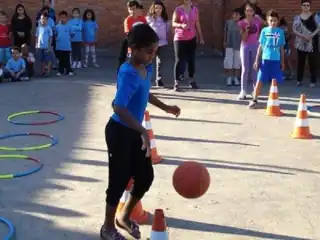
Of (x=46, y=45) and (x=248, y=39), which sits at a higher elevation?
(x=248, y=39)

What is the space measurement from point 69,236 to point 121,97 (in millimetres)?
1514

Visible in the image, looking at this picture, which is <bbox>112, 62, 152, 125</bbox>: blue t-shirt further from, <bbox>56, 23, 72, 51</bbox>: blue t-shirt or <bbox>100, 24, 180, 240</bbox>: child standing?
<bbox>56, 23, 72, 51</bbox>: blue t-shirt

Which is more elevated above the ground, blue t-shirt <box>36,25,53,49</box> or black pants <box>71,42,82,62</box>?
blue t-shirt <box>36,25,53,49</box>

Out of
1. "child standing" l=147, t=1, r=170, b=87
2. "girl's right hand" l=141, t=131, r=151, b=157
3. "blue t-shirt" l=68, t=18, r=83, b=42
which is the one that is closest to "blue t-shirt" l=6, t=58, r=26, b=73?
"blue t-shirt" l=68, t=18, r=83, b=42

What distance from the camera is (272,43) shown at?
37.7 ft

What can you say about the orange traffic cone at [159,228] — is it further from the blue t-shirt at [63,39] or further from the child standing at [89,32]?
the child standing at [89,32]

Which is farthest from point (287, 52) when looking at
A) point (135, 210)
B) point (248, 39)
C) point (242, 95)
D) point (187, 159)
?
point (135, 210)

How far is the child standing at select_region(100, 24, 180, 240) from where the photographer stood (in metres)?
5.34

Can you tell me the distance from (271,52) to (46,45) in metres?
6.98

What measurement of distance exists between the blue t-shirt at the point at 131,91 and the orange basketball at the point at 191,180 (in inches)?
24.1

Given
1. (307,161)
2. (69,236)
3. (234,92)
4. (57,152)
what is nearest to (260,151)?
(307,161)

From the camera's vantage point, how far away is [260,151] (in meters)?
8.92

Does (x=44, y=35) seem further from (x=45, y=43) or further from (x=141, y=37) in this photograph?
(x=141, y=37)

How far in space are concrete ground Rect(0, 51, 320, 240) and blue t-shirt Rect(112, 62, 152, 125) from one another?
50.4 inches
